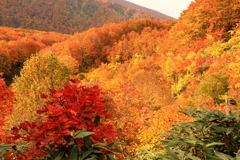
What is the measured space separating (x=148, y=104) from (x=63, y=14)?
171860mm

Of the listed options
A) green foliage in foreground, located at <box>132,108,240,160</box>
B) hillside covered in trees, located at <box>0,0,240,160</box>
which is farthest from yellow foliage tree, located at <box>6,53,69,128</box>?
green foliage in foreground, located at <box>132,108,240,160</box>

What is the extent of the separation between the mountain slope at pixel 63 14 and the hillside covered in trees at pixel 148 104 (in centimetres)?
12231

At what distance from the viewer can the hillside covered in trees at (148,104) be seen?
1.60 metres

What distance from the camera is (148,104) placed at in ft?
48.2

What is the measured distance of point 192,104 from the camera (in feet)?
32.4

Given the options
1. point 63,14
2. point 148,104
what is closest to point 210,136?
point 148,104

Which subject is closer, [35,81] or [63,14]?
[35,81]

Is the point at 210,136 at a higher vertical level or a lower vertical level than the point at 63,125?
higher

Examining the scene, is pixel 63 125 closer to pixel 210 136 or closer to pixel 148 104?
pixel 210 136

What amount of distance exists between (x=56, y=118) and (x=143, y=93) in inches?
611

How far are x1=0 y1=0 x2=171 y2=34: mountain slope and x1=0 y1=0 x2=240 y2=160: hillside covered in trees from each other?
122310mm

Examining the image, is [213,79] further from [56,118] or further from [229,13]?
[229,13]

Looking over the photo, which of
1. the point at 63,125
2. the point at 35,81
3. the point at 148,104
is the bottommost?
the point at 35,81

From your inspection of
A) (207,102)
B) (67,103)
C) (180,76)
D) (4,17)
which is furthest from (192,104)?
(4,17)
